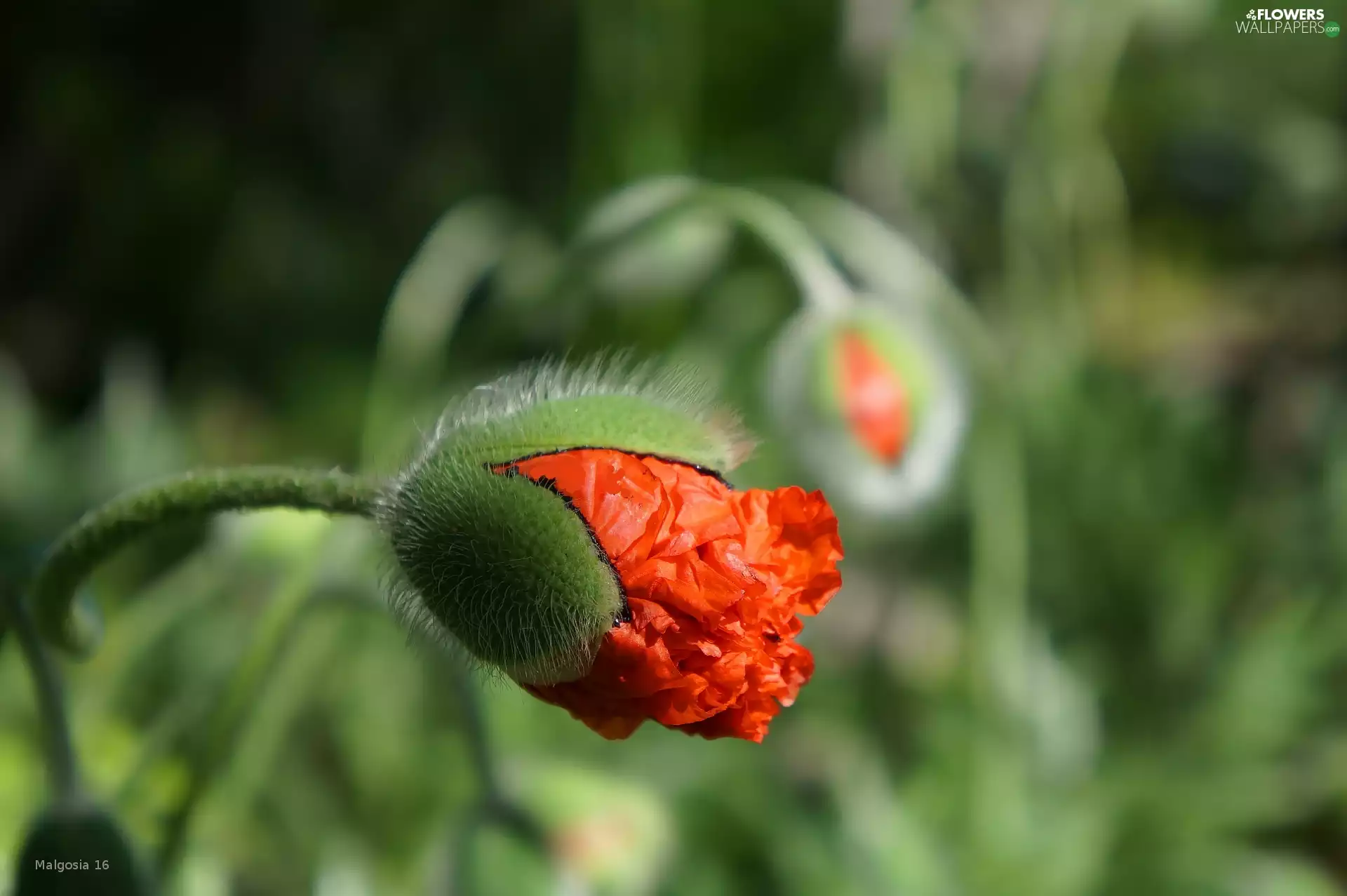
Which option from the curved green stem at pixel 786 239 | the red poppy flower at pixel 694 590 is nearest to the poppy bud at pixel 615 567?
the red poppy flower at pixel 694 590

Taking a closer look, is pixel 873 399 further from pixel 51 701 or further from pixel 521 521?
pixel 51 701

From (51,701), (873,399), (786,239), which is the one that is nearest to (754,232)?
(786,239)

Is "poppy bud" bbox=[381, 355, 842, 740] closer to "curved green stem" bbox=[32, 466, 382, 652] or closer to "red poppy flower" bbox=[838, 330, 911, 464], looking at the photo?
"curved green stem" bbox=[32, 466, 382, 652]

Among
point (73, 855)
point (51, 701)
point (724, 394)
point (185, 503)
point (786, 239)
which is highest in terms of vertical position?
point (724, 394)

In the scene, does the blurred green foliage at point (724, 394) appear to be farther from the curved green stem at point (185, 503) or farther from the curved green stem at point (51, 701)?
the curved green stem at point (185, 503)

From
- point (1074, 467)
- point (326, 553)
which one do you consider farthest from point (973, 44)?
point (326, 553)

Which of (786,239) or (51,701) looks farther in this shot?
(786,239)
